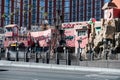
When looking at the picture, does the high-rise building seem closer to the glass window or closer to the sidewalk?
the glass window

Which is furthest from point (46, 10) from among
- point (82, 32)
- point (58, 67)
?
point (58, 67)

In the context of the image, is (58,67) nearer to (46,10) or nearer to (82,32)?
(82,32)

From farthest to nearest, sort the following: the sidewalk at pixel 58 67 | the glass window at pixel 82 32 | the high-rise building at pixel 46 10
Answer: the high-rise building at pixel 46 10, the glass window at pixel 82 32, the sidewalk at pixel 58 67

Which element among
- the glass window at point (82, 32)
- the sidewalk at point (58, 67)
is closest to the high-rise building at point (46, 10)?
the glass window at point (82, 32)

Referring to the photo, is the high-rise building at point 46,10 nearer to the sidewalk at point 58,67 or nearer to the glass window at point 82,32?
the glass window at point 82,32

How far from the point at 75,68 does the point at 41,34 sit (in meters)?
51.9

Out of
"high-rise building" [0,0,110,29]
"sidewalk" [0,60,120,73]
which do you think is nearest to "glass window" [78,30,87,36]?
"sidewalk" [0,60,120,73]

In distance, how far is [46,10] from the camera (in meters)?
126

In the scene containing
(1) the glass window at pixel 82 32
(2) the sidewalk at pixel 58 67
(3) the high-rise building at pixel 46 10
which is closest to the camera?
(2) the sidewalk at pixel 58 67

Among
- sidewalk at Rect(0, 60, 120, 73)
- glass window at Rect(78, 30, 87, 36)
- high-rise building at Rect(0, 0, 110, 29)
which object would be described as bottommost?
sidewalk at Rect(0, 60, 120, 73)

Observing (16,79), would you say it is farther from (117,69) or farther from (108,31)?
(108,31)

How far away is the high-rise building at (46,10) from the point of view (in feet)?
396

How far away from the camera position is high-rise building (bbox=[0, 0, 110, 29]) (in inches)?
4754

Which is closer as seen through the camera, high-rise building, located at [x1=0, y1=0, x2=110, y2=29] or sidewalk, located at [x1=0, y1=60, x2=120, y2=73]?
sidewalk, located at [x1=0, y1=60, x2=120, y2=73]
